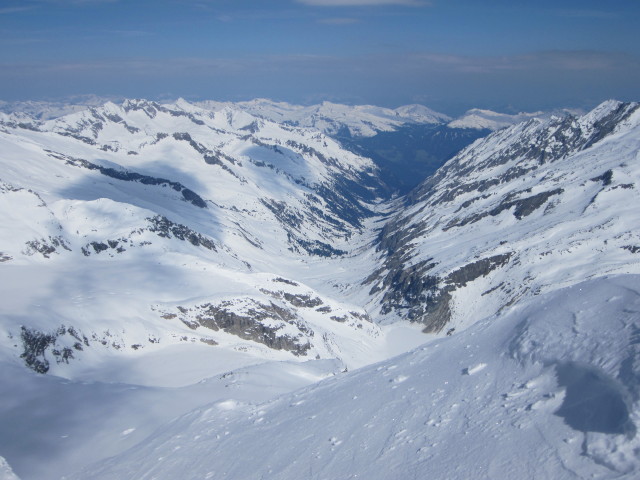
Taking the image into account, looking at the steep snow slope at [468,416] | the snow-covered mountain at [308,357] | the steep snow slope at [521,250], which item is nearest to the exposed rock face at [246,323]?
the snow-covered mountain at [308,357]

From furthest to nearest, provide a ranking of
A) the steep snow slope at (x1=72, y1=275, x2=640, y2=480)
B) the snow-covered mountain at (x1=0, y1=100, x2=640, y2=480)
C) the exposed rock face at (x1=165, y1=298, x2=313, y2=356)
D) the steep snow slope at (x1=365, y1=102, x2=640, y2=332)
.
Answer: the steep snow slope at (x1=365, y1=102, x2=640, y2=332) < the exposed rock face at (x1=165, y1=298, x2=313, y2=356) < the snow-covered mountain at (x1=0, y1=100, x2=640, y2=480) < the steep snow slope at (x1=72, y1=275, x2=640, y2=480)

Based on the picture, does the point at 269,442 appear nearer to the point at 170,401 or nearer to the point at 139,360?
the point at 170,401

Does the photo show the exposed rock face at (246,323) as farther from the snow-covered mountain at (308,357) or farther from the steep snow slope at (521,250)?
the steep snow slope at (521,250)

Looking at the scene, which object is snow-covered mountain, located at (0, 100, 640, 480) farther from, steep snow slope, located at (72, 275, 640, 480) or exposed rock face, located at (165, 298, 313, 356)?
exposed rock face, located at (165, 298, 313, 356)

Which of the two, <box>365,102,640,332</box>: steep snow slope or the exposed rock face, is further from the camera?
<box>365,102,640,332</box>: steep snow slope

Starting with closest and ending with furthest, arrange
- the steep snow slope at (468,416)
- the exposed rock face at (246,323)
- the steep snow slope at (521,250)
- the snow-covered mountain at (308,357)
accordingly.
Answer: the steep snow slope at (468,416)
the snow-covered mountain at (308,357)
the exposed rock face at (246,323)
the steep snow slope at (521,250)

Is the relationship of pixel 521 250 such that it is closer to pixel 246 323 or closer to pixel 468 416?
pixel 246 323

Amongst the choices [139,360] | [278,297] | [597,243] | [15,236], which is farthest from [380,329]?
[15,236]

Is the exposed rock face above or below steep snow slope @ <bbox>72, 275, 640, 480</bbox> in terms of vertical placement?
below

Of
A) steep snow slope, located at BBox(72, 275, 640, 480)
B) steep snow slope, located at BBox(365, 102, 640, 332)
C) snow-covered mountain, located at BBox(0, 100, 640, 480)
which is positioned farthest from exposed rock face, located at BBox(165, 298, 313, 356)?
steep snow slope, located at BBox(72, 275, 640, 480)
